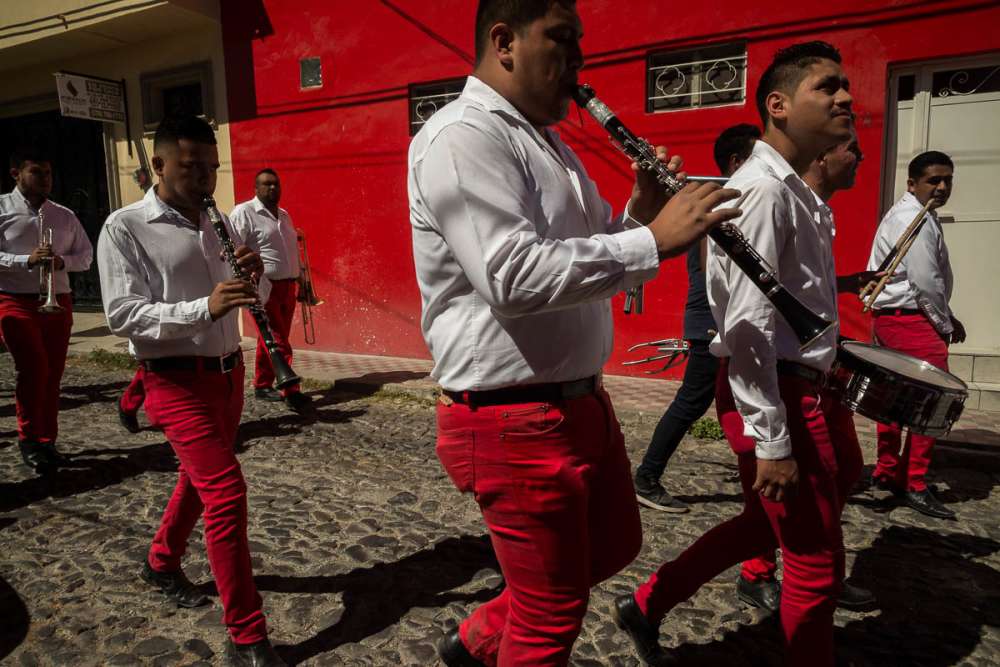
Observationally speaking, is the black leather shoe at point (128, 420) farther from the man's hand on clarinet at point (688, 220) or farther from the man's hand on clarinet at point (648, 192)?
the man's hand on clarinet at point (688, 220)

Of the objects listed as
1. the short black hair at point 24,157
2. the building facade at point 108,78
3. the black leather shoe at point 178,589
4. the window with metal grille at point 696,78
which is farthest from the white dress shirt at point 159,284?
the building facade at point 108,78

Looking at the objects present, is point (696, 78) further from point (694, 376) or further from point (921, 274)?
point (694, 376)

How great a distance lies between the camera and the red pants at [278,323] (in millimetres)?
6562

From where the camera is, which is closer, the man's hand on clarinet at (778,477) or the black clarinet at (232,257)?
the man's hand on clarinet at (778,477)

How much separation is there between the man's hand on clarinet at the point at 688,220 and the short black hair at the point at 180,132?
79.5 inches

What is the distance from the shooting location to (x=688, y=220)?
1.49m

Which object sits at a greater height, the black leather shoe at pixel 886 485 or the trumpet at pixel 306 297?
the trumpet at pixel 306 297

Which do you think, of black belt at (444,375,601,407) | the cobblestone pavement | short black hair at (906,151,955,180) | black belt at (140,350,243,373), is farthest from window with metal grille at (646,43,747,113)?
black belt at (444,375,601,407)

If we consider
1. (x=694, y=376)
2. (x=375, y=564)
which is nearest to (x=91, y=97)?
(x=375, y=564)

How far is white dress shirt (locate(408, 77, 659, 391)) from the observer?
1.43 meters

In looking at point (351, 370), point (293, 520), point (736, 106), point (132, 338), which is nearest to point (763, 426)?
point (132, 338)

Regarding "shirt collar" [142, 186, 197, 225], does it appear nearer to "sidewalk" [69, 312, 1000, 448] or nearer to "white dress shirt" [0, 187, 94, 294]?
"white dress shirt" [0, 187, 94, 294]

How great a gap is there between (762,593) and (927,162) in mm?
2779

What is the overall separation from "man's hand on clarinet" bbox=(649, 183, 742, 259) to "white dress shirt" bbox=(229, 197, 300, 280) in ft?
19.2
